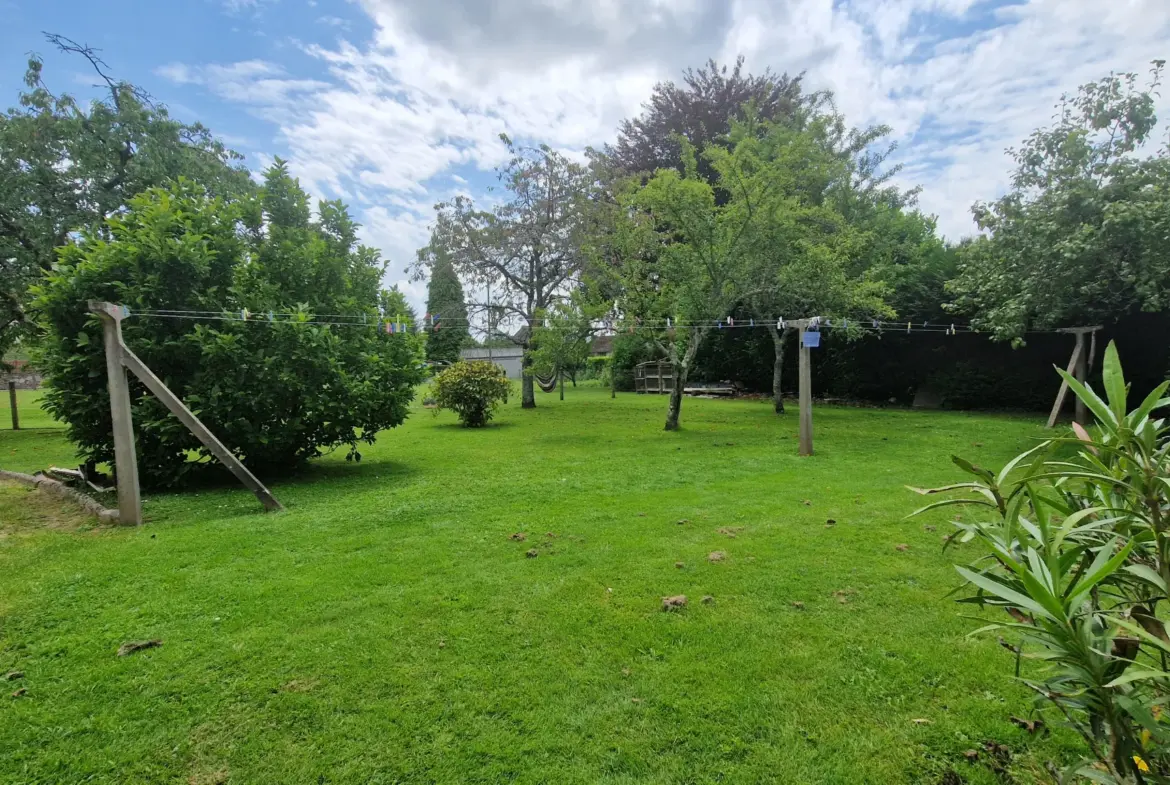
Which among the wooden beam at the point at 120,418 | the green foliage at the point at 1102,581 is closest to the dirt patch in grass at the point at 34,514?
the wooden beam at the point at 120,418

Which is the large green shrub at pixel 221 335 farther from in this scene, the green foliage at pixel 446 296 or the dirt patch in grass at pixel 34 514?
the green foliage at pixel 446 296

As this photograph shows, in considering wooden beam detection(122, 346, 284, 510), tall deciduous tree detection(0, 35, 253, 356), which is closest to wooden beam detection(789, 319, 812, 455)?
wooden beam detection(122, 346, 284, 510)

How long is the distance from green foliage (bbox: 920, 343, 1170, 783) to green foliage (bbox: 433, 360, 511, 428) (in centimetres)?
1203

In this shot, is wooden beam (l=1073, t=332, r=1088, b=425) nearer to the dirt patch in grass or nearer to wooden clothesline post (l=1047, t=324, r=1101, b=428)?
wooden clothesline post (l=1047, t=324, r=1101, b=428)

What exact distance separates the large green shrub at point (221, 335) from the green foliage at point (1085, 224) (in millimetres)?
9076

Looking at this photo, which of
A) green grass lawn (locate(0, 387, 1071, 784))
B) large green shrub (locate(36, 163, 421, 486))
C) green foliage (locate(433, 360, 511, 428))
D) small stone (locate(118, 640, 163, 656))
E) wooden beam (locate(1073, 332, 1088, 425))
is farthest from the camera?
green foliage (locate(433, 360, 511, 428))

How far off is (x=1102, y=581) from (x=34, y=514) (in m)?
7.64

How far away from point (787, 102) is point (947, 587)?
64.5ft

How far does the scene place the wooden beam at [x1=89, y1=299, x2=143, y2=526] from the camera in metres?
4.98

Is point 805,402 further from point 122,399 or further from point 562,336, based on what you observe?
point 122,399

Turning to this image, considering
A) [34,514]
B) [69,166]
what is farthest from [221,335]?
[69,166]

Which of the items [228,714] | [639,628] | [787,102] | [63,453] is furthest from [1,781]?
[787,102]

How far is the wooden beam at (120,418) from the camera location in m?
4.98

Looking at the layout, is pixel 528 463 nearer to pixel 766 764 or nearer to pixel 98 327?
pixel 98 327
